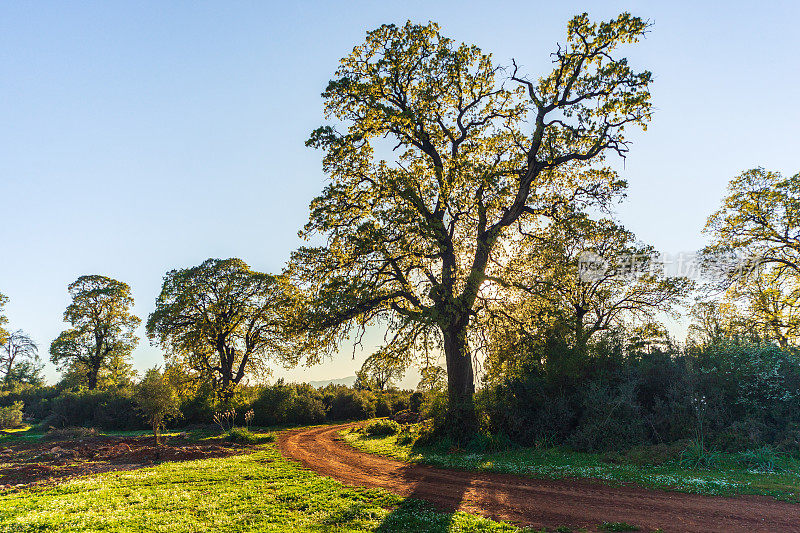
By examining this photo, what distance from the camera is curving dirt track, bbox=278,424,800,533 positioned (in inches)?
347

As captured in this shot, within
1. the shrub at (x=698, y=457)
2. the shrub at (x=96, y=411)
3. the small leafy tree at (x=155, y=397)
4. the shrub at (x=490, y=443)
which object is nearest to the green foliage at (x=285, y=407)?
the shrub at (x=96, y=411)

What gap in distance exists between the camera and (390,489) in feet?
42.8

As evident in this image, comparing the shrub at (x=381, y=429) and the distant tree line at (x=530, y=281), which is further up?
the distant tree line at (x=530, y=281)

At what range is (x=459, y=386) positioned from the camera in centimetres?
2242

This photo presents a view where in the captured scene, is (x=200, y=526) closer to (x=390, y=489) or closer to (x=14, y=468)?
(x=390, y=489)

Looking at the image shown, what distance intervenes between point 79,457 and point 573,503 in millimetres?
23027

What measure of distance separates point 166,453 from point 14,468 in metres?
5.87

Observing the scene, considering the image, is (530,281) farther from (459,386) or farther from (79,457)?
(79,457)

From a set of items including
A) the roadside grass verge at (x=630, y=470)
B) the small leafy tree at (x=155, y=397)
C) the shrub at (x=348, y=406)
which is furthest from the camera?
the shrub at (x=348, y=406)

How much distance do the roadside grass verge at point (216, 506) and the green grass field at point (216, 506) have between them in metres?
0.02

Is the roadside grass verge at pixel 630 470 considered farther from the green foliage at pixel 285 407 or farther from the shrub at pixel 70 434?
the shrub at pixel 70 434

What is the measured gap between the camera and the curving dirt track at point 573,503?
880 centimetres

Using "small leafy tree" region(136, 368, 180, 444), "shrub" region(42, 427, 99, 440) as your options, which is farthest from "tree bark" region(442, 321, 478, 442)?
"shrub" region(42, 427, 99, 440)

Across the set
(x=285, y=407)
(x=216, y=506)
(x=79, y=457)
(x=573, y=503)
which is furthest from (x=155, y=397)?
(x=573, y=503)
